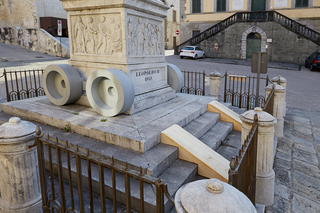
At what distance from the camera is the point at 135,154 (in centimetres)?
412

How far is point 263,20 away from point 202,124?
2216cm

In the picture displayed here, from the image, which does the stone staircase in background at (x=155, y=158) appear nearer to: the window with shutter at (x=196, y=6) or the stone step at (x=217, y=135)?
the stone step at (x=217, y=135)

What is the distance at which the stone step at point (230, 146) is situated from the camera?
16.2 feet

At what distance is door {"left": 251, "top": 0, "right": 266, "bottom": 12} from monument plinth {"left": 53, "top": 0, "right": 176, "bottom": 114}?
23442 mm

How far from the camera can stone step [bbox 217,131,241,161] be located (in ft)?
16.2

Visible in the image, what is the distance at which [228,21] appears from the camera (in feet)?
83.9

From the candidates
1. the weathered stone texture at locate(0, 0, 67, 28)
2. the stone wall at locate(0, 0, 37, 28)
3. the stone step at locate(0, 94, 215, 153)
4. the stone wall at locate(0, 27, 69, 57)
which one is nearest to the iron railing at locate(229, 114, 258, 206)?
the stone step at locate(0, 94, 215, 153)

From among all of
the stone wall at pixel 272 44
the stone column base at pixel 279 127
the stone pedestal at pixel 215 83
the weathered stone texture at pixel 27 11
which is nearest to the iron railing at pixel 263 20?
the stone wall at pixel 272 44

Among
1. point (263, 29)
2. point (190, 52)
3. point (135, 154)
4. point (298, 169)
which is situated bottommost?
point (298, 169)

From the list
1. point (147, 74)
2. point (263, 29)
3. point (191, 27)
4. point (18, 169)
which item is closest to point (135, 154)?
point (18, 169)

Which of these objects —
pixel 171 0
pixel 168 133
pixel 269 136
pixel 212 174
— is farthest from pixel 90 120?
pixel 171 0

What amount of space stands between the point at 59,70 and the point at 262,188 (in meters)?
4.99

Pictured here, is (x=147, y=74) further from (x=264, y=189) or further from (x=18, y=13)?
(x=18, y=13)

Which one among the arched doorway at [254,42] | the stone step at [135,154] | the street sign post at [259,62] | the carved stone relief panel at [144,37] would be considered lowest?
the stone step at [135,154]
